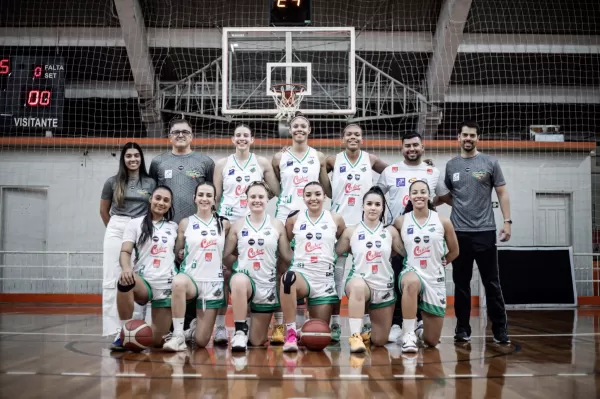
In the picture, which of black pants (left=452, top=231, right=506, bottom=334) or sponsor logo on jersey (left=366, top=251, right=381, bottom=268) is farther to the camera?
black pants (left=452, top=231, right=506, bottom=334)

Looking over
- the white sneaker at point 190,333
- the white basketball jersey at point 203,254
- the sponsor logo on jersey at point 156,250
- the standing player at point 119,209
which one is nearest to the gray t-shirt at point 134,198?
the standing player at point 119,209

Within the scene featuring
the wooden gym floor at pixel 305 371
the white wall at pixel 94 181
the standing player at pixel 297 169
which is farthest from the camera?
the white wall at pixel 94 181

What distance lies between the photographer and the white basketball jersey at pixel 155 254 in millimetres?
4984

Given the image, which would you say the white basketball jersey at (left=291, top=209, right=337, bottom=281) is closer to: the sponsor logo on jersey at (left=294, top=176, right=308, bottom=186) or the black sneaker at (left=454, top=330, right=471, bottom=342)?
the sponsor logo on jersey at (left=294, top=176, right=308, bottom=186)

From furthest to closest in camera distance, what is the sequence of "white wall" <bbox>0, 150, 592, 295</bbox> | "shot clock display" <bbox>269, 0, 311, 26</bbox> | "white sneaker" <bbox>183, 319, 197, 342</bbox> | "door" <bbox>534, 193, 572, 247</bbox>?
"door" <bbox>534, 193, 572, 247</bbox> < "white wall" <bbox>0, 150, 592, 295</bbox> < "shot clock display" <bbox>269, 0, 311, 26</bbox> < "white sneaker" <bbox>183, 319, 197, 342</bbox>

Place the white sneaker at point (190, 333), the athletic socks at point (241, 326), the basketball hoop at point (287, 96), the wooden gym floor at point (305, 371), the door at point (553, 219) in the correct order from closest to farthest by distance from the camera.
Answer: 1. the wooden gym floor at point (305, 371)
2. the athletic socks at point (241, 326)
3. the white sneaker at point (190, 333)
4. the basketball hoop at point (287, 96)
5. the door at point (553, 219)

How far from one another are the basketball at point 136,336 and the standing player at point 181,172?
0.78 m

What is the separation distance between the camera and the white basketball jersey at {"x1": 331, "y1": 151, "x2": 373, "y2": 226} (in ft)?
19.0

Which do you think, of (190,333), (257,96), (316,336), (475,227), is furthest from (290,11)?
(316,336)

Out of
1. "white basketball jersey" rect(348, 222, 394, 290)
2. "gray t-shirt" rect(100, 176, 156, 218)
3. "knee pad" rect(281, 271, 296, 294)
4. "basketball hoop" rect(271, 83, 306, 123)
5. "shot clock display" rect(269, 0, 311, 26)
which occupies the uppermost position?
"shot clock display" rect(269, 0, 311, 26)

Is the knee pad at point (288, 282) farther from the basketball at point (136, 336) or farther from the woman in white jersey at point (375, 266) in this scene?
the basketball at point (136, 336)

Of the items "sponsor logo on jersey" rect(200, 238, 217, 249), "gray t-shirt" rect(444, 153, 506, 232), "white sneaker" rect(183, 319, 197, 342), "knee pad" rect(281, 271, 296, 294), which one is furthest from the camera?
"gray t-shirt" rect(444, 153, 506, 232)

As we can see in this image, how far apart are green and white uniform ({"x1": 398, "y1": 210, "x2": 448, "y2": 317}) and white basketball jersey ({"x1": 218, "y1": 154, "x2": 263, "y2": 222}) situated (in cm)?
163

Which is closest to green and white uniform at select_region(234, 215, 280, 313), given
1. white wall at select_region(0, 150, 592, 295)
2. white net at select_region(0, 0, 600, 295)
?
white net at select_region(0, 0, 600, 295)
